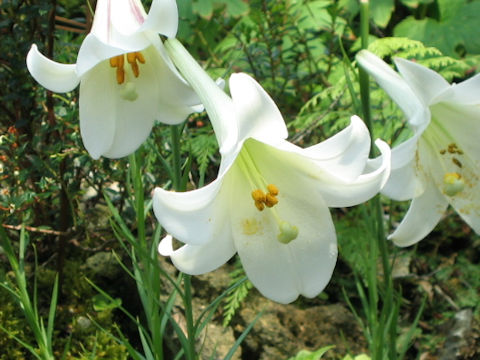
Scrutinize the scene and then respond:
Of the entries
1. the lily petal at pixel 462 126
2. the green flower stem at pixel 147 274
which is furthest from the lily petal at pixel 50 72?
the lily petal at pixel 462 126

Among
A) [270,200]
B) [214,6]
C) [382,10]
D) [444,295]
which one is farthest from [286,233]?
[382,10]

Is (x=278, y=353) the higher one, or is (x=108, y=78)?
(x=108, y=78)

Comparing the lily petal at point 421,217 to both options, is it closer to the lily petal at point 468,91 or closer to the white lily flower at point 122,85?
the lily petal at point 468,91

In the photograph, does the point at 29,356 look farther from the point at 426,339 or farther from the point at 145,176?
the point at 426,339

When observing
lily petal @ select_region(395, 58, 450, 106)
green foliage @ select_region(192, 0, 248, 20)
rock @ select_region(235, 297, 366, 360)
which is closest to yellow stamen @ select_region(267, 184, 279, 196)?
lily petal @ select_region(395, 58, 450, 106)

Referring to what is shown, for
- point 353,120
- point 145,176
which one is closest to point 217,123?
point 353,120

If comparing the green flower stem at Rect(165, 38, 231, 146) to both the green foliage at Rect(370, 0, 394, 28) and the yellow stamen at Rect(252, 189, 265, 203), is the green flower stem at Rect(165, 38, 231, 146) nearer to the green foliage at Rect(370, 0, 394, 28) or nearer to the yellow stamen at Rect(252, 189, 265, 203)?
the yellow stamen at Rect(252, 189, 265, 203)

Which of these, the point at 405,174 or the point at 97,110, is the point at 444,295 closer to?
the point at 405,174
